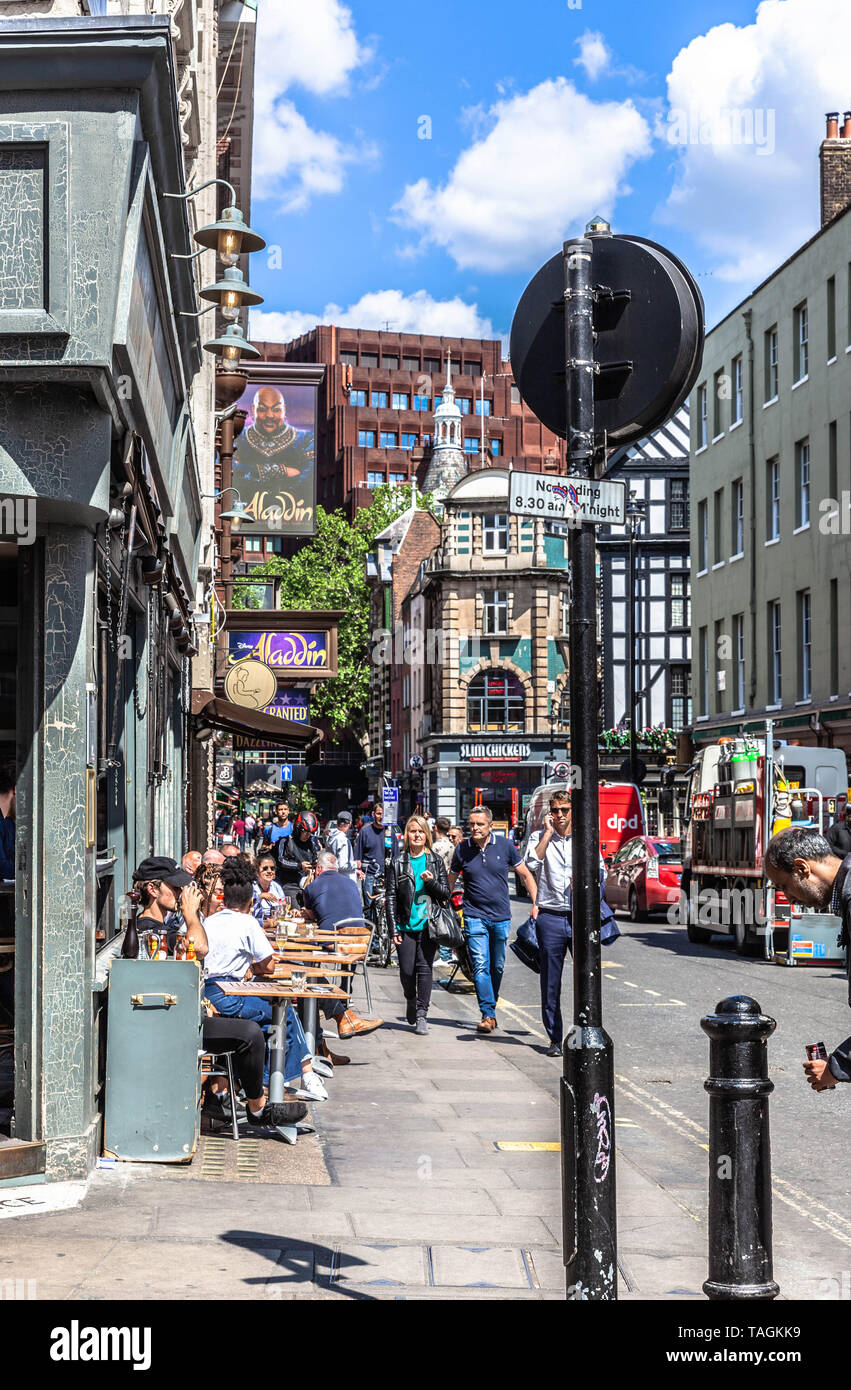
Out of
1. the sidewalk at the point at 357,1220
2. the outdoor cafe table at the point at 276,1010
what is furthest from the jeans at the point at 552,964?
the outdoor cafe table at the point at 276,1010

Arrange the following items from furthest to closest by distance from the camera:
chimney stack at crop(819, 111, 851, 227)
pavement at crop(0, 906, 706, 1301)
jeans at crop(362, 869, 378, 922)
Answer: chimney stack at crop(819, 111, 851, 227) < jeans at crop(362, 869, 378, 922) < pavement at crop(0, 906, 706, 1301)

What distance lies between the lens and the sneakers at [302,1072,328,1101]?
10.1 metres

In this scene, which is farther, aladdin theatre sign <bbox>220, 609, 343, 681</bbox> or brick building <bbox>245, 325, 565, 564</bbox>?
brick building <bbox>245, 325, 565, 564</bbox>

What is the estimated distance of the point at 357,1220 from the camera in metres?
6.87

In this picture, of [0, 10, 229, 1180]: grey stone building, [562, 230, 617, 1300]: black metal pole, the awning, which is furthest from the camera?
the awning

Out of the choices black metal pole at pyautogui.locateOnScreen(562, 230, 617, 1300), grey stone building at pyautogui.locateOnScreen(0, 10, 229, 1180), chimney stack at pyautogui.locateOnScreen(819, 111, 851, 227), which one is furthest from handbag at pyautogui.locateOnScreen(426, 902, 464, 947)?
chimney stack at pyautogui.locateOnScreen(819, 111, 851, 227)

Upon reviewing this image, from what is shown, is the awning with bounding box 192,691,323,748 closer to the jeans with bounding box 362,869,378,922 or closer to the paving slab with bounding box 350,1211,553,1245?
the jeans with bounding box 362,869,378,922

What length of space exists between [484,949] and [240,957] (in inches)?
185

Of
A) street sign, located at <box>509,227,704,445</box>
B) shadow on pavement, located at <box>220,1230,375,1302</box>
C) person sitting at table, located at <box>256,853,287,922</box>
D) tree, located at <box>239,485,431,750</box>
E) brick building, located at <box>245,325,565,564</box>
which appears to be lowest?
shadow on pavement, located at <box>220,1230,375,1302</box>

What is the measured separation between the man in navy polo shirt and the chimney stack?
28784 millimetres

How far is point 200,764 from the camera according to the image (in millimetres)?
25656

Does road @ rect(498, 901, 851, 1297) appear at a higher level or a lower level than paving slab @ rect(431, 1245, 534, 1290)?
lower

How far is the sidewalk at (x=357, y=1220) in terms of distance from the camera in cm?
578

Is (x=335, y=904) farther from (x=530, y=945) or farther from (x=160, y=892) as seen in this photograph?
(x=160, y=892)
